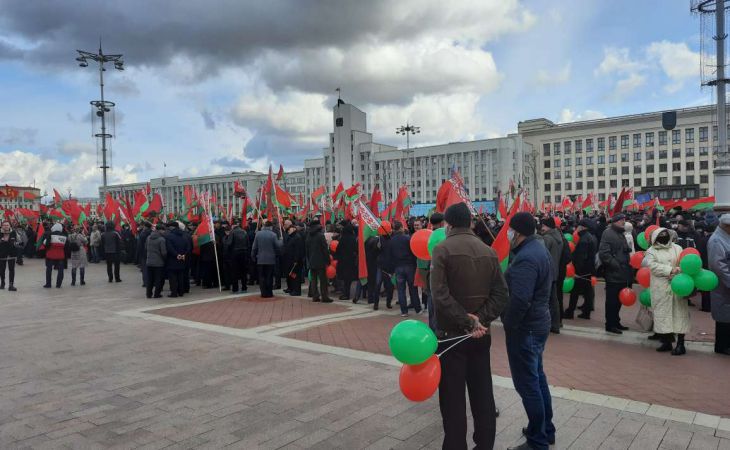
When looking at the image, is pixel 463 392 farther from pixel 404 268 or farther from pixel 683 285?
pixel 404 268

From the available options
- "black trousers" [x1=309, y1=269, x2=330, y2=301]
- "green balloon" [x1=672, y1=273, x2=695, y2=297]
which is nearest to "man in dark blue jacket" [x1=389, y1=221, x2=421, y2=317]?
"black trousers" [x1=309, y1=269, x2=330, y2=301]

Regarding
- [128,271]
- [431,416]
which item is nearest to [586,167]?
[128,271]

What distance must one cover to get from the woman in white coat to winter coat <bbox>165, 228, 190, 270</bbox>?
9865 millimetres

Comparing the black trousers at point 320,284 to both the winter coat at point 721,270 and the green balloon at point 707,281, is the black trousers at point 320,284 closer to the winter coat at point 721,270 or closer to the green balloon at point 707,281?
the green balloon at point 707,281

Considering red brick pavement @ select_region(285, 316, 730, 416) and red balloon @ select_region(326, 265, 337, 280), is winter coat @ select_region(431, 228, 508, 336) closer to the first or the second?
red brick pavement @ select_region(285, 316, 730, 416)

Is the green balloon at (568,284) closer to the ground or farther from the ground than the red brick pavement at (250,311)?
farther from the ground

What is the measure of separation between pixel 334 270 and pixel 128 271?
10345 millimetres

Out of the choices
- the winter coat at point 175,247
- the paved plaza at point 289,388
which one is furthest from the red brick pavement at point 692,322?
the winter coat at point 175,247

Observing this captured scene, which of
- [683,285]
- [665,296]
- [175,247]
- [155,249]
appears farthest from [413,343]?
[155,249]

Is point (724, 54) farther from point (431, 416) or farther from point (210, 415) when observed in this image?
point (210, 415)

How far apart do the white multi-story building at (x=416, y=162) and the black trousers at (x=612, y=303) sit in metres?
88.1

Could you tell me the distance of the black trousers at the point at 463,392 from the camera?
11.6ft

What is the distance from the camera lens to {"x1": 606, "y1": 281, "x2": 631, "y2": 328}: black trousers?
7816 millimetres

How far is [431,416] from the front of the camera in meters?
4.64
